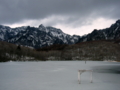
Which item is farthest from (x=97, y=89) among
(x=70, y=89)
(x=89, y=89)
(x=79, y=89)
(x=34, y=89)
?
(x=34, y=89)

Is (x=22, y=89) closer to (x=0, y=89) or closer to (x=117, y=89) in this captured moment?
(x=0, y=89)

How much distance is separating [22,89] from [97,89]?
38.7 feet

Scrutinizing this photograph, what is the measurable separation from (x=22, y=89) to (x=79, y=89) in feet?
29.4

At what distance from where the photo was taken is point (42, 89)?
72.8ft

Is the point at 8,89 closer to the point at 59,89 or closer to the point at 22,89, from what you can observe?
the point at 22,89

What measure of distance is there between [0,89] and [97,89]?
15.2m

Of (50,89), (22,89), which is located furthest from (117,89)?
(22,89)

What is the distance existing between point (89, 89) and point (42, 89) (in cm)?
739

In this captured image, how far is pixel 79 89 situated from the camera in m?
22.2

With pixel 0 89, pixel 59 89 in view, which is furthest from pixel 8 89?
pixel 59 89

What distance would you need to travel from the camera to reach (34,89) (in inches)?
870

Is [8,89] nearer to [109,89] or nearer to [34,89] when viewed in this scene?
[34,89]

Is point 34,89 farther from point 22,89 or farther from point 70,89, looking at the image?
point 70,89

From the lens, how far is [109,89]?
22.4 m
